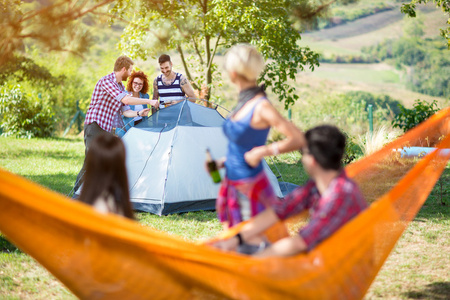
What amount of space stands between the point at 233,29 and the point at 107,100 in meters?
4.16

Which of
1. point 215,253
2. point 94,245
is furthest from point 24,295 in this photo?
point 215,253

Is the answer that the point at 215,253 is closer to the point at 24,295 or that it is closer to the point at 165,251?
the point at 165,251

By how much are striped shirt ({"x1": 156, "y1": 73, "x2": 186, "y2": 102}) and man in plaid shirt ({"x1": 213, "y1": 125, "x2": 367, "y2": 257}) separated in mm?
3718

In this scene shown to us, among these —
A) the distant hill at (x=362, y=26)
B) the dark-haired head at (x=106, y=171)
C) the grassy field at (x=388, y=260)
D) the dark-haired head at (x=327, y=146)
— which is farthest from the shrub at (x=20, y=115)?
the distant hill at (x=362, y=26)

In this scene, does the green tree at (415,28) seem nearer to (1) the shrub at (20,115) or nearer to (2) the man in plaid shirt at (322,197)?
(1) the shrub at (20,115)

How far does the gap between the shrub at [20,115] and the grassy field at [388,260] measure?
14.9ft

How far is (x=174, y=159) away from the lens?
17.7ft

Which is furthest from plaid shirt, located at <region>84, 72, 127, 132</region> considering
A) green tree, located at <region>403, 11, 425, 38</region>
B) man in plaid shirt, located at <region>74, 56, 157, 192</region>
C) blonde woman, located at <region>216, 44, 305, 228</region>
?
green tree, located at <region>403, 11, 425, 38</region>

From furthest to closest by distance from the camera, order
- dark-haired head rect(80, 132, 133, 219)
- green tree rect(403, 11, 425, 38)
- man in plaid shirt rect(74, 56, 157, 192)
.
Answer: green tree rect(403, 11, 425, 38) → man in plaid shirt rect(74, 56, 157, 192) → dark-haired head rect(80, 132, 133, 219)

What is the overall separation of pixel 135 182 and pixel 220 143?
3.35ft

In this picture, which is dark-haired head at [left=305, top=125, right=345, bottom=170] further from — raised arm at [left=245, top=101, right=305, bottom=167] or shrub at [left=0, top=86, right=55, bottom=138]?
shrub at [left=0, top=86, right=55, bottom=138]

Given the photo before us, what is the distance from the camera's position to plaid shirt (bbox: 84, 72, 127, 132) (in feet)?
17.2

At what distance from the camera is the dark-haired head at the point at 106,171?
213 cm

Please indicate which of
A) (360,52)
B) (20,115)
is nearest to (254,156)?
(20,115)
